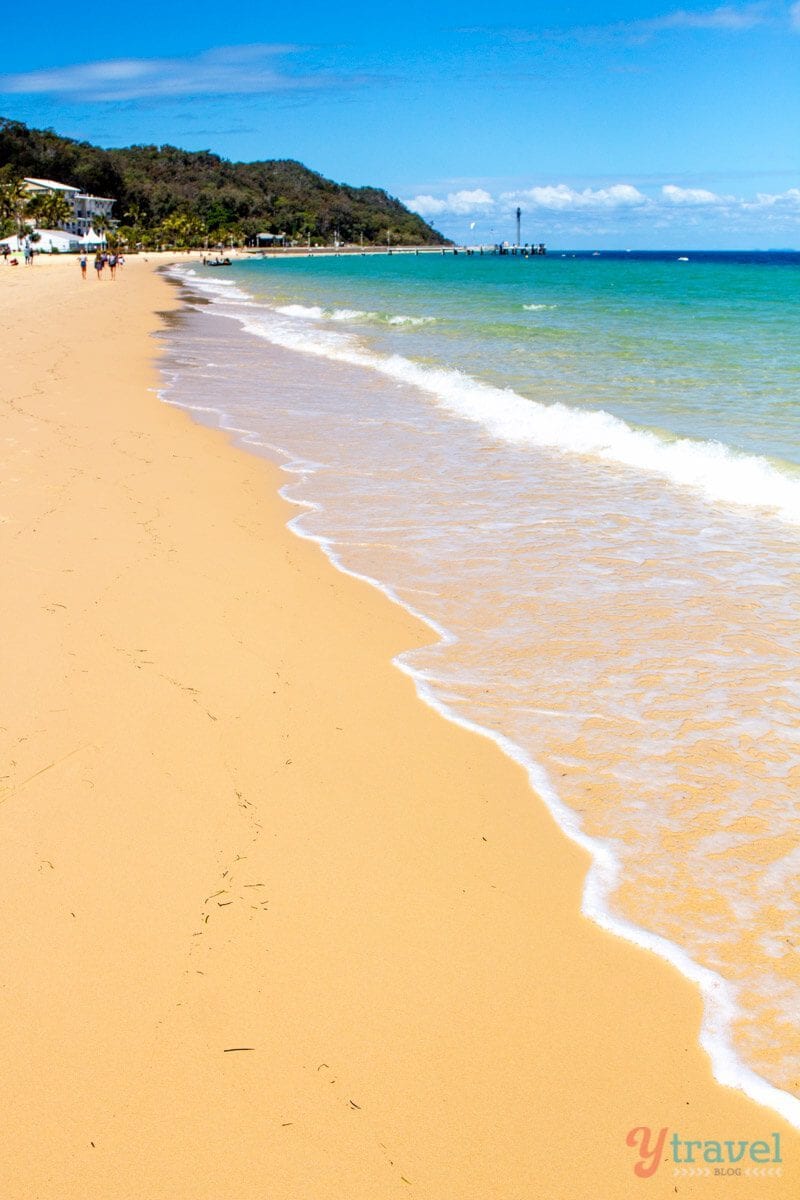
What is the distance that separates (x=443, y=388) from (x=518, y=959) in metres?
14.1

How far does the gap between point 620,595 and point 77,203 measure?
129 m

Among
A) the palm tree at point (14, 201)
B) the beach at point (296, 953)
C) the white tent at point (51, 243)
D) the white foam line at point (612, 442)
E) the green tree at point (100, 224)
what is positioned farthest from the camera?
the green tree at point (100, 224)

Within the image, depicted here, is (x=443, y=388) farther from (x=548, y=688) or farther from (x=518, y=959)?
(x=518, y=959)

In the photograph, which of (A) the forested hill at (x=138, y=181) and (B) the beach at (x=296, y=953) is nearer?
(B) the beach at (x=296, y=953)

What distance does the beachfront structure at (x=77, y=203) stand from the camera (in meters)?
104

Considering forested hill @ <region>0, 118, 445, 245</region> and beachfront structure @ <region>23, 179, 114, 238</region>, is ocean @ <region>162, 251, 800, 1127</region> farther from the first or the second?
forested hill @ <region>0, 118, 445, 245</region>

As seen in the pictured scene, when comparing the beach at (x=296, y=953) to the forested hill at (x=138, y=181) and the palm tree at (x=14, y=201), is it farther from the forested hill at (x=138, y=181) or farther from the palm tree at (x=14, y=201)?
the forested hill at (x=138, y=181)

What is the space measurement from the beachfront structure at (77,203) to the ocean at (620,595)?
3813 inches

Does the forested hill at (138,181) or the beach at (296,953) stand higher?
the forested hill at (138,181)

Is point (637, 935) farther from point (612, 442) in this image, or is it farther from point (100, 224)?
point (100, 224)

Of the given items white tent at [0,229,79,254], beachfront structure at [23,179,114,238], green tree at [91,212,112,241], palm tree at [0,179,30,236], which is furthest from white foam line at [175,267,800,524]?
green tree at [91,212,112,241]

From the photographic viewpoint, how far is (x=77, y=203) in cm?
11725

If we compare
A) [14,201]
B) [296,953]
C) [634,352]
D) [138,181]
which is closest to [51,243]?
[14,201]

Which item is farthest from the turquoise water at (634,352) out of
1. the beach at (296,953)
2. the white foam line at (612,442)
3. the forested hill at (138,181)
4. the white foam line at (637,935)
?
the forested hill at (138,181)
